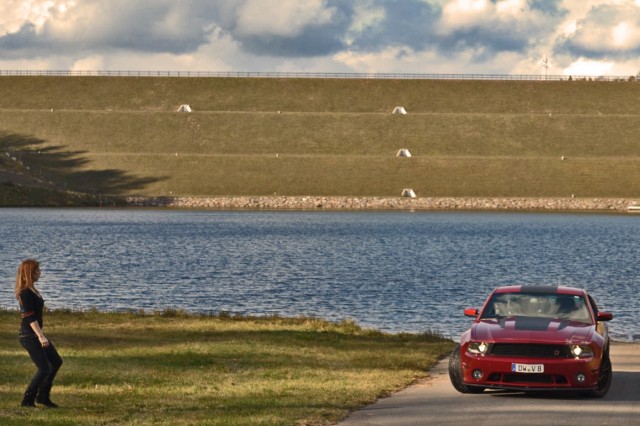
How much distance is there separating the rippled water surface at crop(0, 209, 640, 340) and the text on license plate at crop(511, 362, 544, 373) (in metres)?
16.2

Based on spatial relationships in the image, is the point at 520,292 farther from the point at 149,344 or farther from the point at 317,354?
the point at 149,344

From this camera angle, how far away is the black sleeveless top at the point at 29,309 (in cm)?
1834

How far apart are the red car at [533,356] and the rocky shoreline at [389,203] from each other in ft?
390

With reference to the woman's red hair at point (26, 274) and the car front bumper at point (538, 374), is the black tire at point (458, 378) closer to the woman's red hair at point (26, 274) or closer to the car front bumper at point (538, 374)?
the car front bumper at point (538, 374)

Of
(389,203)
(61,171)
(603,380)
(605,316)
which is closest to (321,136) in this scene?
(389,203)

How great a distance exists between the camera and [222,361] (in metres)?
25.2

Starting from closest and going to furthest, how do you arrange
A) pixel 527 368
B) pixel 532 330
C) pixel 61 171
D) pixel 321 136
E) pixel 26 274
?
pixel 26 274 → pixel 527 368 → pixel 532 330 → pixel 61 171 → pixel 321 136

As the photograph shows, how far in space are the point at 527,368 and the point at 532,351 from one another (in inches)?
14.3

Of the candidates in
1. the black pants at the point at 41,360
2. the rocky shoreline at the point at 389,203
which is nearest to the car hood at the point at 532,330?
the black pants at the point at 41,360

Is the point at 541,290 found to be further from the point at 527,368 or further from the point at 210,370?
the point at 210,370

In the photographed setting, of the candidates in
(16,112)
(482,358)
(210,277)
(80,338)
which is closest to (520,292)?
(482,358)

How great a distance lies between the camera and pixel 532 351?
2097 centimetres

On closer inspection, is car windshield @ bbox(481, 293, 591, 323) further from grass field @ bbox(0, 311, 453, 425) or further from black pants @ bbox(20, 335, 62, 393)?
black pants @ bbox(20, 335, 62, 393)

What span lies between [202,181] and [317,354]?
394ft
